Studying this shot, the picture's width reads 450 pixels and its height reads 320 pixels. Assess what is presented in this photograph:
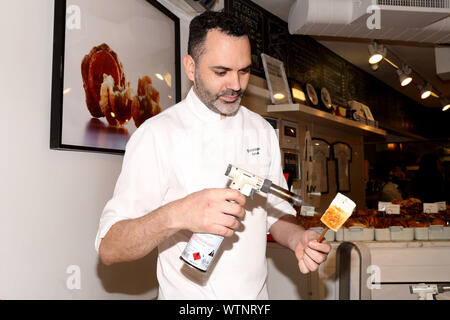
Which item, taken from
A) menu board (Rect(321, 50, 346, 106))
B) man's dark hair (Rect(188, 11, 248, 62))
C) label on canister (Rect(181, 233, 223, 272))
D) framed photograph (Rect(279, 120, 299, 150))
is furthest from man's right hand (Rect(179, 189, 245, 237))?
menu board (Rect(321, 50, 346, 106))

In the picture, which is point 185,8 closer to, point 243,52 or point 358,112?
point 243,52

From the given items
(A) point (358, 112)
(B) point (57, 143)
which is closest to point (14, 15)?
(B) point (57, 143)

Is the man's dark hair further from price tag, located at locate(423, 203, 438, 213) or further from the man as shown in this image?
price tag, located at locate(423, 203, 438, 213)

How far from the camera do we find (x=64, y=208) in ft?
5.12

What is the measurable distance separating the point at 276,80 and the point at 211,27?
2.53 metres

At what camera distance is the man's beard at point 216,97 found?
1.35 m

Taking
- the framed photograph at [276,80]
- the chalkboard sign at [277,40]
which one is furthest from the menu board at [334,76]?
the framed photograph at [276,80]

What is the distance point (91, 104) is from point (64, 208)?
1.37 ft

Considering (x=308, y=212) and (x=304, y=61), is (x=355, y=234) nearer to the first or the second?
(x=308, y=212)

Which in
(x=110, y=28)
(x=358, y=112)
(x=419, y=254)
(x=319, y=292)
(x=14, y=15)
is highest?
(x=358, y=112)

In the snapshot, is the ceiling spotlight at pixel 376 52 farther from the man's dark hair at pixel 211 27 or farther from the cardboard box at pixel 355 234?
the man's dark hair at pixel 211 27

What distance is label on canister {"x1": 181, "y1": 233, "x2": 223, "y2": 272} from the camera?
1.04 meters

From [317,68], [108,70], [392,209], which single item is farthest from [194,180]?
[317,68]

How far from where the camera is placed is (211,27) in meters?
Result: 1.34
